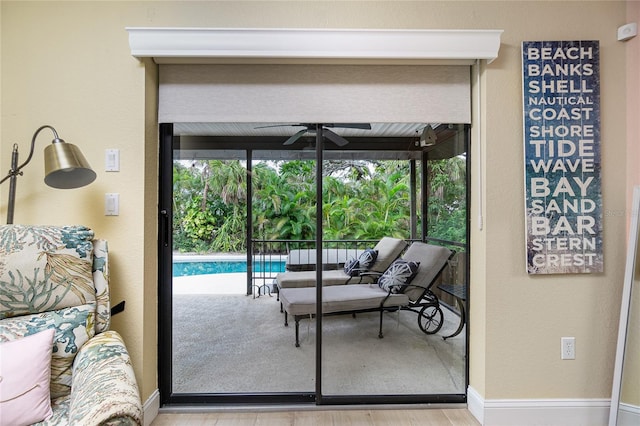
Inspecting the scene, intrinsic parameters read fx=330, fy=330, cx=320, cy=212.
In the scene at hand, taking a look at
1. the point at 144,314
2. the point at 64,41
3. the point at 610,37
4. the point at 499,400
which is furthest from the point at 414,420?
the point at 64,41

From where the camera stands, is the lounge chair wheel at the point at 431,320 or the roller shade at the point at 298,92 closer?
the roller shade at the point at 298,92

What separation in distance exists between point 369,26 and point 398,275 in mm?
1513

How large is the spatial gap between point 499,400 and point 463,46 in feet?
6.54

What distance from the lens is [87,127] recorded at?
1.84 metres

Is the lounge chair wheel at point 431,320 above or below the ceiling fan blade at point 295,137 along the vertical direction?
below

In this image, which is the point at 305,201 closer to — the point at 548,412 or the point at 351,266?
the point at 351,266

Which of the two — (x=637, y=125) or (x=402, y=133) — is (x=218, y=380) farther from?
(x=637, y=125)

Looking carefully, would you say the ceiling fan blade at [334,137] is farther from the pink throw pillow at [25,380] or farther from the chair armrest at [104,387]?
the pink throw pillow at [25,380]

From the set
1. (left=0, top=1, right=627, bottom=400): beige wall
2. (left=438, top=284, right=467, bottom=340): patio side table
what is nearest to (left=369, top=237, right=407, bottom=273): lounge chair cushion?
(left=438, top=284, right=467, bottom=340): patio side table

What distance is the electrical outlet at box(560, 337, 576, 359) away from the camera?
1871 mm

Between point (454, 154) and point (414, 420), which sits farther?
point (454, 154)

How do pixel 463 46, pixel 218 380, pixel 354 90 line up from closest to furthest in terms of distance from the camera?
pixel 463 46 < pixel 354 90 < pixel 218 380

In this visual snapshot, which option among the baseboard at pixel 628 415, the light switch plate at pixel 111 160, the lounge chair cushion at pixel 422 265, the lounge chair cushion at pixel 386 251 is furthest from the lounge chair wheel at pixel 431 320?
the light switch plate at pixel 111 160

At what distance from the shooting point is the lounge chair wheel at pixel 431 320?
2135mm
